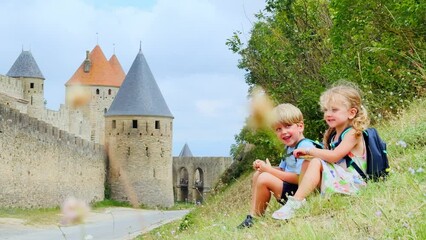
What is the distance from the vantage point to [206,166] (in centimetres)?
5269

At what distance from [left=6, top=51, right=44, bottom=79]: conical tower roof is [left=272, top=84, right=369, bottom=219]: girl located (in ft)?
139

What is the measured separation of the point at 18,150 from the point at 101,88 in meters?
26.8

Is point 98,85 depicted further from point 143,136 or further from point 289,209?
point 289,209

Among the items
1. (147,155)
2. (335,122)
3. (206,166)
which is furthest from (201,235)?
(206,166)

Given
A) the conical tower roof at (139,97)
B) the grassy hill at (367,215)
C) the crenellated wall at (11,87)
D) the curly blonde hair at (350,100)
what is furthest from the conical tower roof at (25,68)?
the curly blonde hair at (350,100)

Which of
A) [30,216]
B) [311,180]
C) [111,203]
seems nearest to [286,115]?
[311,180]

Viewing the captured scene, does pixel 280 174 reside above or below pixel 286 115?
below

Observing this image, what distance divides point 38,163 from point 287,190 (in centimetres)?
2234

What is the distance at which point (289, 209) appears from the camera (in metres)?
4.25

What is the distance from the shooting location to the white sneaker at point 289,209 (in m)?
4.19

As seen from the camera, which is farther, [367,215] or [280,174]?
[280,174]

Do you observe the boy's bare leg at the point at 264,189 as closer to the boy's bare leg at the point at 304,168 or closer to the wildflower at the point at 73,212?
the boy's bare leg at the point at 304,168

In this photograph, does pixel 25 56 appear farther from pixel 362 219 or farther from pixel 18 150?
pixel 362 219

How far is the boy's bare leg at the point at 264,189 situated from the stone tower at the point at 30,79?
132 ft
